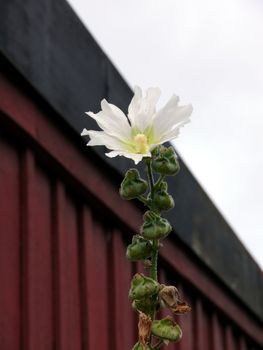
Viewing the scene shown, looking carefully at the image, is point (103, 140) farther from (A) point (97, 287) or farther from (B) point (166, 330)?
(A) point (97, 287)

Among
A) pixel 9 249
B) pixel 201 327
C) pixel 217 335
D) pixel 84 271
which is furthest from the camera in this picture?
pixel 217 335

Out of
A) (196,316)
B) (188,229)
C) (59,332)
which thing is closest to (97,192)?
(59,332)

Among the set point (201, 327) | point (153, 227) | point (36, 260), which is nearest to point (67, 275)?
point (36, 260)

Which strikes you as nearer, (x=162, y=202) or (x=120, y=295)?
(x=162, y=202)

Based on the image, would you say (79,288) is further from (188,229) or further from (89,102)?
(188,229)

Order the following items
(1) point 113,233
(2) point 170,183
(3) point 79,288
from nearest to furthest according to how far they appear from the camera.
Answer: (3) point 79,288
(1) point 113,233
(2) point 170,183

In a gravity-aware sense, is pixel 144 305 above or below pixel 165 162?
below

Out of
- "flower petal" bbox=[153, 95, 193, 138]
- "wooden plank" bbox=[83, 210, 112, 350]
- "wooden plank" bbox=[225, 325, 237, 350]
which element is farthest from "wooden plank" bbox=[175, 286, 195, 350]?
"flower petal" bbox=[153, 95, 193, 138]
